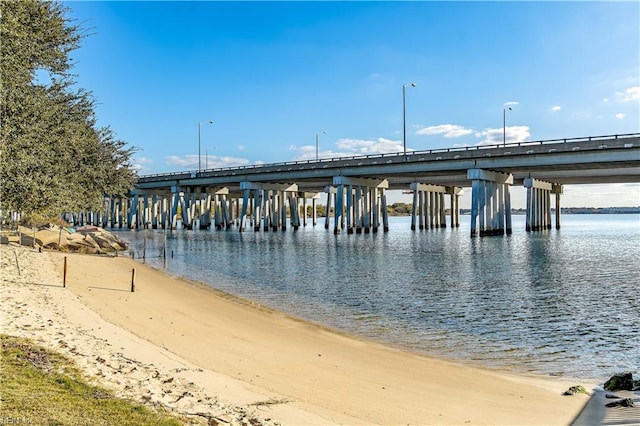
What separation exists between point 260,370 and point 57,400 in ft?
15.8

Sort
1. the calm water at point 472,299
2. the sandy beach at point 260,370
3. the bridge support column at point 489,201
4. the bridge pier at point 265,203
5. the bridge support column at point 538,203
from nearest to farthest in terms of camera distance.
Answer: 1. the sandy beach at point 260,370
2. the calm water at point 472,299
3. the bridge support column at point 489,201
4. the bridge support column at point 538,203
5. the bridge pier at point 265,203

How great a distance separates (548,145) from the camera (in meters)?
59.4

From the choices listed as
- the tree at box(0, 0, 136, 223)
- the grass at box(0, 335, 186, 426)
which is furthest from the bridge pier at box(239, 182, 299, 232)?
the grass at box(0, 335, 186, 426)

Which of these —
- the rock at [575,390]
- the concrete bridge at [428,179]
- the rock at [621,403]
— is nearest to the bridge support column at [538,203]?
the concrete bridge at [428,179]

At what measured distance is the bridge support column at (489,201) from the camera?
68125 mm

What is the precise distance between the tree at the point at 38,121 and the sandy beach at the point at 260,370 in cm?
421

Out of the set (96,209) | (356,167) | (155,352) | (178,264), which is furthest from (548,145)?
(155,352)

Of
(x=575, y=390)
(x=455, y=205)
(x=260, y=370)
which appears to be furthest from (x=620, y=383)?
(x=455, y=205)

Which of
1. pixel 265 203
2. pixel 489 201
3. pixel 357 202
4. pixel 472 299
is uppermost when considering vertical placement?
pixel 265 203

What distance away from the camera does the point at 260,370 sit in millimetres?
11125

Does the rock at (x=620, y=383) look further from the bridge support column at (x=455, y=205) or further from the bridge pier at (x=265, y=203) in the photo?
the bridge support column at (x=455, y=205)

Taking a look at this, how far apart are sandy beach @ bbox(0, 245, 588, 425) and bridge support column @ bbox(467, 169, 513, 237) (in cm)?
5534

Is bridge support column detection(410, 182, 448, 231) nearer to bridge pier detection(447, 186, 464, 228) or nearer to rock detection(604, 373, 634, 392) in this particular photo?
bridge pier detection(447, 186, 464, 228)

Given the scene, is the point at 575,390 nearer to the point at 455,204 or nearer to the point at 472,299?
the point at 472,299
